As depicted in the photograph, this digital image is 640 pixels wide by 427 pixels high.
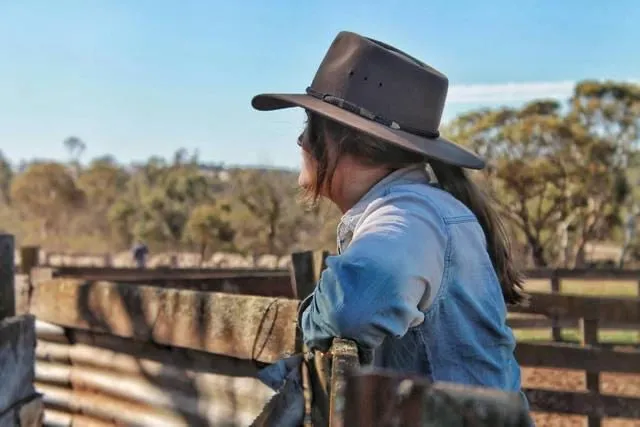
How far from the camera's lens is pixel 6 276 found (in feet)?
9.60

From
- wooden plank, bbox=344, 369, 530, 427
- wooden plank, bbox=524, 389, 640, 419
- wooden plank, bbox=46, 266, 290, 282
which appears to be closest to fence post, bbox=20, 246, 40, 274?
wooden plank, bbox=46, 266, 290, 282

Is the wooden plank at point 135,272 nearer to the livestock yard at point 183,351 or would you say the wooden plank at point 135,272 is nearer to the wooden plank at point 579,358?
the livestock yard at point 183,351

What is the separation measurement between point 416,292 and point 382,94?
1.63 feet

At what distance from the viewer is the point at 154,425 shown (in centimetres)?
378

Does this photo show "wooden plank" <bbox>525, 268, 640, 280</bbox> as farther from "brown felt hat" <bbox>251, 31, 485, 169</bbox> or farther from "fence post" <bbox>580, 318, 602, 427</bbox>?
"brown felt hat" <bbox>251, 31, 485, 169</bbox>

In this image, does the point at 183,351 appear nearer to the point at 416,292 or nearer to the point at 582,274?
the point at 416,292

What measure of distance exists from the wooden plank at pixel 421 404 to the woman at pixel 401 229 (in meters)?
0.54

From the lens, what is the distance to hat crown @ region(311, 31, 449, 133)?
1.76 meters

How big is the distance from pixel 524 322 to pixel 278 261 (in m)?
15.3

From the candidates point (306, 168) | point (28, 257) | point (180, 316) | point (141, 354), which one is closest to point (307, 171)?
point (306, 168)

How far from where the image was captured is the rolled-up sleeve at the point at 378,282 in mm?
1384

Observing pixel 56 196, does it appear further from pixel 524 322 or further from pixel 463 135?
pixel 524 322

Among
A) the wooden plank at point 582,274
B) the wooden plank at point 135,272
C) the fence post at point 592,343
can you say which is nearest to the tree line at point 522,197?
the wooden plank at point 582,274

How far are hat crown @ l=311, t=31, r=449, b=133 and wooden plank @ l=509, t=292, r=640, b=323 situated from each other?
13.1ft
